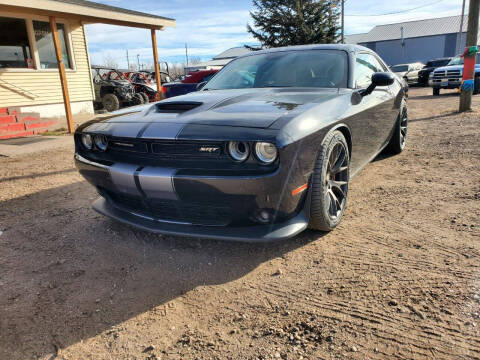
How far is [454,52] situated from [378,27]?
41.8 feet

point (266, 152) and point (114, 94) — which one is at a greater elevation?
point (114, 94)

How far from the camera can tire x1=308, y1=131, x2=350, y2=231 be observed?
2.34 metres

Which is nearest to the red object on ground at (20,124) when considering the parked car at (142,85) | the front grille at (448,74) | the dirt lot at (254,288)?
the parked car at (142,85)

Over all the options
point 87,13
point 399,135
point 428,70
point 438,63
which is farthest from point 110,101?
point 438,63

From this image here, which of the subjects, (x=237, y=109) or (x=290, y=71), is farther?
(x=290, y=71)

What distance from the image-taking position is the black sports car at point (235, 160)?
79.2 inches

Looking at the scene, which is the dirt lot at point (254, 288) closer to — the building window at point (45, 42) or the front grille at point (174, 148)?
the front grille at point (174, 148)

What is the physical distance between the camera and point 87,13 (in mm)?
9039

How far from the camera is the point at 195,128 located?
2109mm

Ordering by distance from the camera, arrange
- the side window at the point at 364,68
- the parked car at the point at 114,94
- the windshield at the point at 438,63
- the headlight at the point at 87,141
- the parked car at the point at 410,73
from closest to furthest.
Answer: the headlight at the point at 87,141
the side window at the point at 364,68
the parked car at the point at 114,94
the windshield at the point at 438,63
the parked car at the point at 410,73

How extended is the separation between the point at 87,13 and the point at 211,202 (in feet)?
29.4

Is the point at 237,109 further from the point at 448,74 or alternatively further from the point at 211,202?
the point at 448,74

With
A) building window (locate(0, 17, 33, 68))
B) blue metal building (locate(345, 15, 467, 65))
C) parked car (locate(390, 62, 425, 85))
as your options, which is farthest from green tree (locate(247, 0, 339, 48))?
blue metal building (locate(345, 15, 467, 65))

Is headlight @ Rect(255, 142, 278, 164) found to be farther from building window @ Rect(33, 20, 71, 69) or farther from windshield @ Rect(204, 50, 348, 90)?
building window @ Rect(33, 20, 71, 69)
